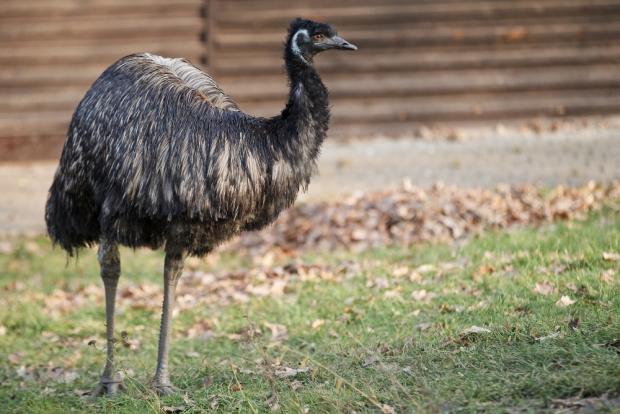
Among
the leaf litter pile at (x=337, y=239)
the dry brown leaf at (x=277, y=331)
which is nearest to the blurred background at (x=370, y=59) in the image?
the leaf litter pile at (x=337, y=239)

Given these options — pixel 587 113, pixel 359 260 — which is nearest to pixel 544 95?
pixel 587 113

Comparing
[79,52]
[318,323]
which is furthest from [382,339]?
[79,52]

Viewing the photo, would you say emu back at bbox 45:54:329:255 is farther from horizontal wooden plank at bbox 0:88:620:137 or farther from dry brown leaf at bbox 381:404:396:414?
horizontal wooden plank at bbox 0:88:620:137

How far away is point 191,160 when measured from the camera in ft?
20.7

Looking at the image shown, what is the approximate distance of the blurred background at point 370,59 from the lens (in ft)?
50.5

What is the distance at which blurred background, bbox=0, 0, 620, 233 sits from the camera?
50.5 feet

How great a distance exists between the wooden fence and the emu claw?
939 cm

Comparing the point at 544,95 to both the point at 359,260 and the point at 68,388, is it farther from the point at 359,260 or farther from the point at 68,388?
the point at 68,388

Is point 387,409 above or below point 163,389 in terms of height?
above

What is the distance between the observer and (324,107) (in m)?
6.46

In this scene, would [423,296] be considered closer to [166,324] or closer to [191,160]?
[166,324]

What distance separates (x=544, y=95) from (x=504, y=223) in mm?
5347

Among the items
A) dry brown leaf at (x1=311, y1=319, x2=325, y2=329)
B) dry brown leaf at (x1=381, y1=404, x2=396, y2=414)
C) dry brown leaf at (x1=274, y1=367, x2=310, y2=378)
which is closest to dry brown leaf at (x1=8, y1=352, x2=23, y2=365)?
dry brown leaf at (x1=311, y1=319, x2=325, y2=329)

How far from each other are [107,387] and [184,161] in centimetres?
165
